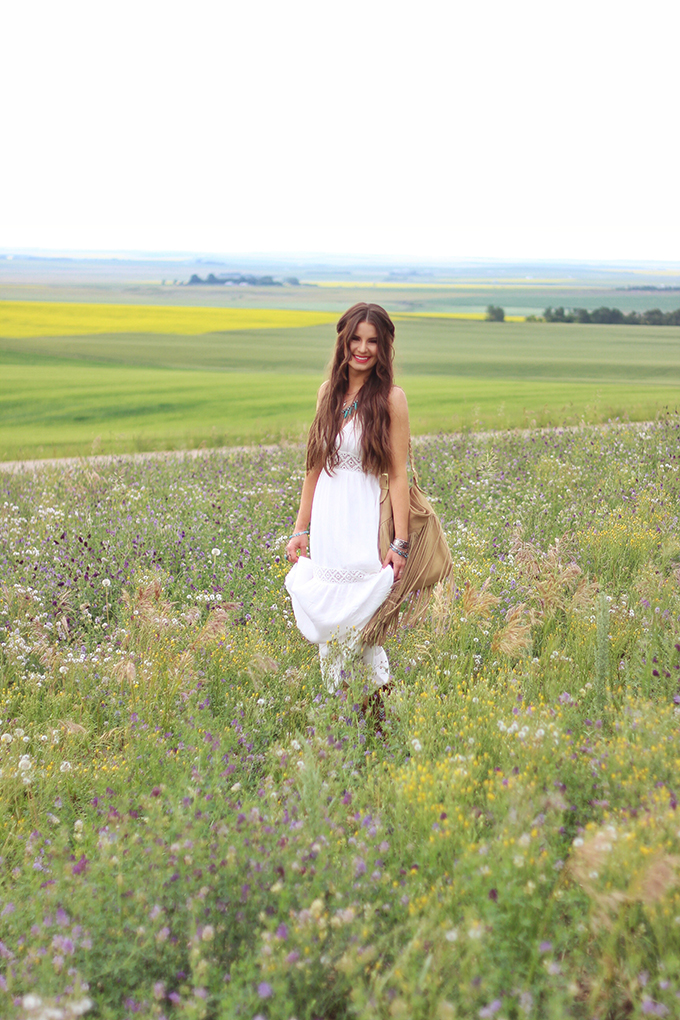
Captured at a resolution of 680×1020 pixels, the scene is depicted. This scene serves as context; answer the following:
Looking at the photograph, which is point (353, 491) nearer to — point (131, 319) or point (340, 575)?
point (340, 575)

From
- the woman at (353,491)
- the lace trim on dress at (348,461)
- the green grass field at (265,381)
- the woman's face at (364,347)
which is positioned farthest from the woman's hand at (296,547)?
the green grass field at (265,381)

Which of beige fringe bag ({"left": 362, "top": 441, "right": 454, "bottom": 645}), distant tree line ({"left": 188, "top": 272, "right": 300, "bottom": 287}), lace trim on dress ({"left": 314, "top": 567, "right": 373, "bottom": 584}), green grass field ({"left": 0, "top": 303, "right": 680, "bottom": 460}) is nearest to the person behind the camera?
lace trim on dress ({"left": 314, "top": 567, "right": 373, "bottom": 584})

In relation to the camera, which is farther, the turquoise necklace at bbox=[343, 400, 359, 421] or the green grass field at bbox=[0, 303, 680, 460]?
the green grass field at bbox=[0, 303, 680, 460]

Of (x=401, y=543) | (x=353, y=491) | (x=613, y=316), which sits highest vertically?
(x=613, y=316)

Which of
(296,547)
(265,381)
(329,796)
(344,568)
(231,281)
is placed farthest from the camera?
(231,281)

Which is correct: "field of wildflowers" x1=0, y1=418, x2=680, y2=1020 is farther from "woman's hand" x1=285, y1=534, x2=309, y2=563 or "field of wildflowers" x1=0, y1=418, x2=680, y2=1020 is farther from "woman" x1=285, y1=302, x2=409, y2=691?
"woman's hand" x1=285, y1=534, x2=309, y2=563

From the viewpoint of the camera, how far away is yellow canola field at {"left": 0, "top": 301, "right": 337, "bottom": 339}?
38094mm

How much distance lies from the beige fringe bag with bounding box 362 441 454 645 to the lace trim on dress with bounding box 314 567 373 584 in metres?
0.18

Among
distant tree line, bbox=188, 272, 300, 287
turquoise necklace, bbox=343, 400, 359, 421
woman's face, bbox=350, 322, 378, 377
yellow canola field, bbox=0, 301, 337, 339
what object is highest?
distant tree line, bbox=188, 272, 300, 287

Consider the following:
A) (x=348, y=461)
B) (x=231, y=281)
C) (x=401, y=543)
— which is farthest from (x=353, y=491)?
(x=231, y=281)

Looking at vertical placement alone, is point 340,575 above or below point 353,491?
below

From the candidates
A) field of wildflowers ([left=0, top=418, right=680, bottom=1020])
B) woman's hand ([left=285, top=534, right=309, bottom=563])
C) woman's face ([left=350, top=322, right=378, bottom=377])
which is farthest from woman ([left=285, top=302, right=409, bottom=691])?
field of wildflowers ([left=0, top=418, right=680, bottom=1020])

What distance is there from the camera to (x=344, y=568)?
4.23 m

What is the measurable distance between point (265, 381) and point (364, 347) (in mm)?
20595
